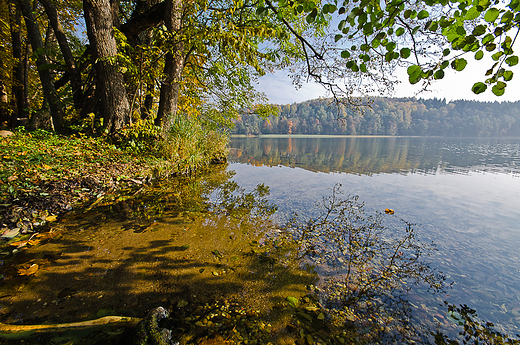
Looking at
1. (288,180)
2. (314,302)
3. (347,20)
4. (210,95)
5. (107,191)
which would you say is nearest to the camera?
(347,20)

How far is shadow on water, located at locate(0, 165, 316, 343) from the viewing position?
1.97 metres

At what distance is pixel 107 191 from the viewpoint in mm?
4855

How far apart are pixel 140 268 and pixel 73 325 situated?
0.93 metres

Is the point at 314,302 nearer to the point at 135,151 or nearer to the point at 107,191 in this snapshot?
the point at 107,191

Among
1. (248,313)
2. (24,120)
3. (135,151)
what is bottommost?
(248,313)

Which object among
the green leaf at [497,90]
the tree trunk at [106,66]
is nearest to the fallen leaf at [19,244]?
the tree trunk at [106,66]

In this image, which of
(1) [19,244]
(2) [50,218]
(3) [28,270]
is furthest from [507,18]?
(2) [50,218]

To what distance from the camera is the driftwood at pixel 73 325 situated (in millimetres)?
1574

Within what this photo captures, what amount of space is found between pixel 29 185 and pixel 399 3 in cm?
601

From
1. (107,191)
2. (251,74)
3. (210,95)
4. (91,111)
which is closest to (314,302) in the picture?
(107,191)

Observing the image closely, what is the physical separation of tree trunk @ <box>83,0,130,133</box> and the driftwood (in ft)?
20.8

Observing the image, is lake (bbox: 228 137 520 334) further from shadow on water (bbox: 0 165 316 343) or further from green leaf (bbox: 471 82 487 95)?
green leaf (bbox: 471 82 487 95)

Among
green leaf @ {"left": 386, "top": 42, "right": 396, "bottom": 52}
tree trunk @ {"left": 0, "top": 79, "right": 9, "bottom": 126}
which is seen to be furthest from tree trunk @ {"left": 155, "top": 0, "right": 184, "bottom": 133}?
tree trunk @ {"left": 0, "top": 79, "right": 9, "bottom": 126}

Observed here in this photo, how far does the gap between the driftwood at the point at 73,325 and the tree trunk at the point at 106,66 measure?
6351 mm
